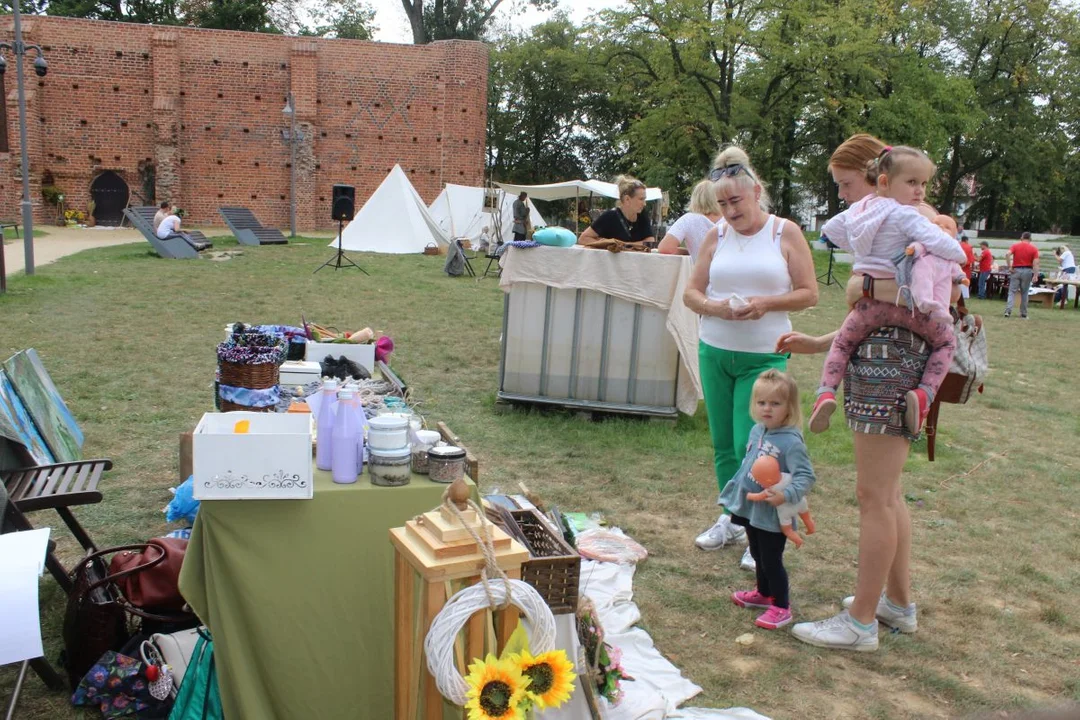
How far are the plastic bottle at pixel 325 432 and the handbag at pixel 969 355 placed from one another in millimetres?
2134

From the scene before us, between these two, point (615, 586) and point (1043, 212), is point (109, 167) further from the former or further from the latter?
point (1043, 212)

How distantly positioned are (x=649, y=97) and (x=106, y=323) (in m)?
23.8

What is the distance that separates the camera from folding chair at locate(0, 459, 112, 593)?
3.01 metres

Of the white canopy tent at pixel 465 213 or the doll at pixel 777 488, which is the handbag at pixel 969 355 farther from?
the white canopy tent at pixel 465 213

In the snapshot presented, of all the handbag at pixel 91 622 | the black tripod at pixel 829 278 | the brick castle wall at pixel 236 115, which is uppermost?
the brick castle wall at pixel 236 115

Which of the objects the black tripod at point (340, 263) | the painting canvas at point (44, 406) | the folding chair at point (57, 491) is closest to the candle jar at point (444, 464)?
the folding chair at point (57, 491)

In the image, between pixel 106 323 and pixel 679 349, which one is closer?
pixel 679 349

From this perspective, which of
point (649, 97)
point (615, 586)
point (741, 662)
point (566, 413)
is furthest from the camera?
point (649, 97)

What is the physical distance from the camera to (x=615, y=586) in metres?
3.60

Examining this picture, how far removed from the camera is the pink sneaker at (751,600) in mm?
3500

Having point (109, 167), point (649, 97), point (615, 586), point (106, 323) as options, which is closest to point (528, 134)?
point (649, 97)

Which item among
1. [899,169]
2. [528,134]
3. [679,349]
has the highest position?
[528,134]

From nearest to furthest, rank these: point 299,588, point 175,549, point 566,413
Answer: point 299,588 < point 175,549 < point 566,413

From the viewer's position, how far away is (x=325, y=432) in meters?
2.49
